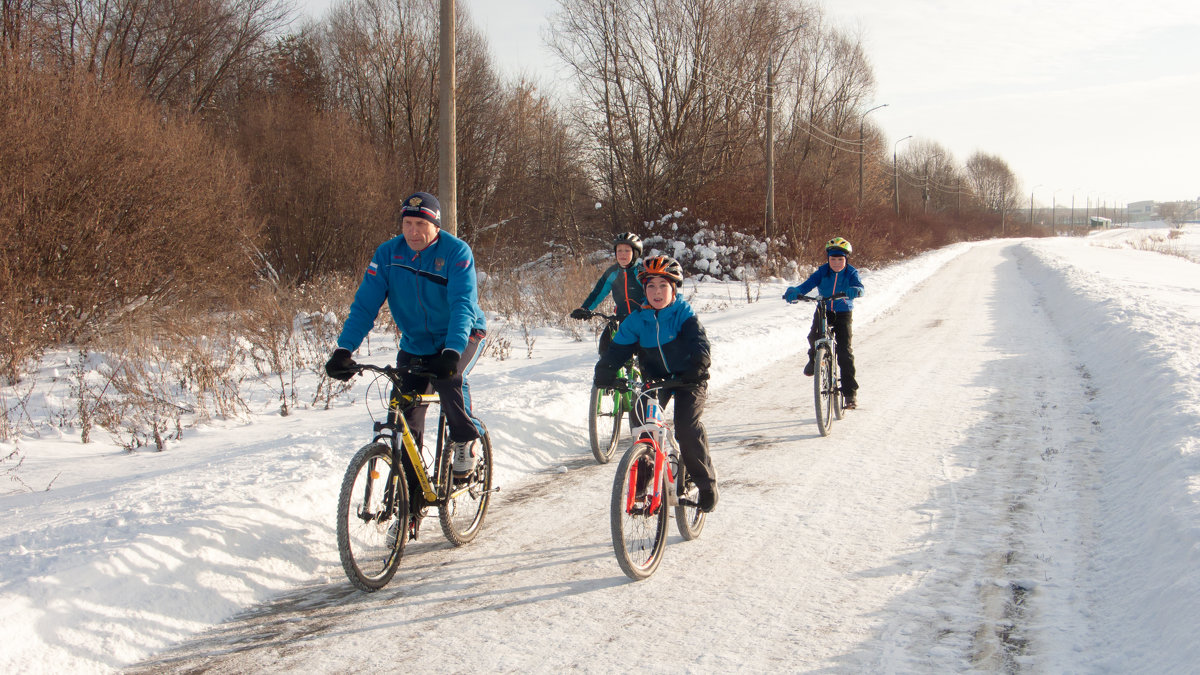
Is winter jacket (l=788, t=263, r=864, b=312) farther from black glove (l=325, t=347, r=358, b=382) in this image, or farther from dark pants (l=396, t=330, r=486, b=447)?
black glove (l=325, t=347, r=358, b=382)

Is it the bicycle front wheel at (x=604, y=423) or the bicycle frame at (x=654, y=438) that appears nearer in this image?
the bicycle frame at (x=654, y=438)

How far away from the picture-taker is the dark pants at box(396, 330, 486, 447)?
4.51 meters

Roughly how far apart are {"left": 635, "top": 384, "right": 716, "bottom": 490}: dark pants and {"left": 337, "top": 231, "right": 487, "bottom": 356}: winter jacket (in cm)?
126

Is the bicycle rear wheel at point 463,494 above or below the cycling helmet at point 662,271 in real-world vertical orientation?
below

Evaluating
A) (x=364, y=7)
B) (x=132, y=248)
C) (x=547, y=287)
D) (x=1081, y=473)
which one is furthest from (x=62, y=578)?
(x=364, y=7)

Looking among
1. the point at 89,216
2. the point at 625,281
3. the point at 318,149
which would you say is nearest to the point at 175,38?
the point at 318,149

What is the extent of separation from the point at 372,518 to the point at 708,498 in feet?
6.56

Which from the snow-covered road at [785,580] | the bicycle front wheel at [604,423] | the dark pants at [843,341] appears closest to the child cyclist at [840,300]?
the dark pants at [843,341]

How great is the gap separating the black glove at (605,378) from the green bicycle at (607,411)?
8.01 ft

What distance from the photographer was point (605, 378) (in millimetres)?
4332

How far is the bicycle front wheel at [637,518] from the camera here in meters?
4.18

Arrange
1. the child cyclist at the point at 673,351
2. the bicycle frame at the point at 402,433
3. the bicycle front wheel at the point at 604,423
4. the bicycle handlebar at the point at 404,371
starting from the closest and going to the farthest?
1. the bicycle handlebar at the point at 404,371
2. the bicycle frame at the point at 402,433
3. the child cyclist at the point at 673,351
4. the bicycle front wheel at the point at 604,423

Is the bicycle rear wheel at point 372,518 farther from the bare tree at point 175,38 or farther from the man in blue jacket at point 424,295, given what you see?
the bare tree at point 175,38

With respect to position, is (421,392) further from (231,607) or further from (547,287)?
(547,287)
